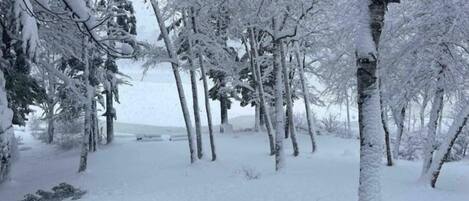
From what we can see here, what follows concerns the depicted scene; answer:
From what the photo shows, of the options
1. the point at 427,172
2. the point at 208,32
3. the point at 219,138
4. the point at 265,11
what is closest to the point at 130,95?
the point at 219,138

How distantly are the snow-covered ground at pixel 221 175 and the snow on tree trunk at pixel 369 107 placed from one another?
4.08 m

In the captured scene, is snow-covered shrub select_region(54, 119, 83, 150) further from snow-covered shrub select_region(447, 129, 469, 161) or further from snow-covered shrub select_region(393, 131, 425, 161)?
snow-covered shrub select_region(447, 129, 469, 161)

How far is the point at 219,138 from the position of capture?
32.4 m

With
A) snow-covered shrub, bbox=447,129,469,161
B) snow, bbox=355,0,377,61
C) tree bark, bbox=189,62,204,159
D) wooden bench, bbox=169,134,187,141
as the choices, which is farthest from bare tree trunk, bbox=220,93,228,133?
snow, bbox=355,0,377,61

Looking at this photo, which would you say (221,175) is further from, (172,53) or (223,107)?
(223,107)

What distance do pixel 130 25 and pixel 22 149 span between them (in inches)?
501

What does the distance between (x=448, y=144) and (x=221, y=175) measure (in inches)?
327

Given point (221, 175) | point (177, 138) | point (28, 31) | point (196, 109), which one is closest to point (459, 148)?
point (196, 109)

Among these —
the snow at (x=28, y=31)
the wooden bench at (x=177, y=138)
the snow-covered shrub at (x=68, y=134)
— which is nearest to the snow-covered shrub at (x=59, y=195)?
the snow at (x=28, y=31)

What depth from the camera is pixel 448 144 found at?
39.3 ft

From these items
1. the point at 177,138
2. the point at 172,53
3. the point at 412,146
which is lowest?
the point at 412,146

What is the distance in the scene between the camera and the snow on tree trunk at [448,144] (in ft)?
38.4

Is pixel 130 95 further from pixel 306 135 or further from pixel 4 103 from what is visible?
pixel 4 103

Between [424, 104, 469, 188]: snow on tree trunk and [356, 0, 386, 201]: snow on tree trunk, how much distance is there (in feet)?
19.1
